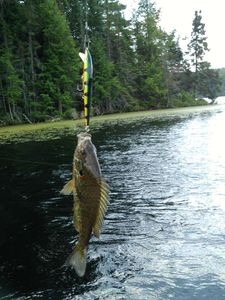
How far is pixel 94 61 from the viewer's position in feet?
166

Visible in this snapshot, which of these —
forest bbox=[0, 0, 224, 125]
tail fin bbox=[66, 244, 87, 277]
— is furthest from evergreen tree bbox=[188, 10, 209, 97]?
tail fin bbox=[66, 244, 87, 277]

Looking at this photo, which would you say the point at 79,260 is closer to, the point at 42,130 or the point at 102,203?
the point at 102,203

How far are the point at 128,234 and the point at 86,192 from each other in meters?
3.67

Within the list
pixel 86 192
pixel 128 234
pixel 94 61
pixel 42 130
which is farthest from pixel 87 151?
pixel 94 61

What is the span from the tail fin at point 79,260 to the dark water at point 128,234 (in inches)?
52.6

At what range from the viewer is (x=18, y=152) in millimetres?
17469

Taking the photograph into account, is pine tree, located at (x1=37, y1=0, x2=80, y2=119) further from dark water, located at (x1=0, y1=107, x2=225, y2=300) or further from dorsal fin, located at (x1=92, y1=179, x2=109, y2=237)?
dorsal fin, located at (x1=92, y1=179, x2=109, y2=237)

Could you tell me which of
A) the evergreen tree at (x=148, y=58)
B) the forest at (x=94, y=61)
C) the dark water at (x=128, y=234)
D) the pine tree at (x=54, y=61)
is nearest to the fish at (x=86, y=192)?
the dark water at (x=128, y=234)

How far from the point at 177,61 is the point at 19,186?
70888 mm

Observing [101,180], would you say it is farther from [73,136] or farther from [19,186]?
[73,136]

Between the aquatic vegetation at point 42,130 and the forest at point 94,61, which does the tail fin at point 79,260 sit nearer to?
the aquatic vegetation at point 42,130

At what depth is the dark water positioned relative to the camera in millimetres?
5066

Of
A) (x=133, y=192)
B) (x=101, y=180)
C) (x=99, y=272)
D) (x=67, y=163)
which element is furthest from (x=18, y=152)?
(x=101, y=180)

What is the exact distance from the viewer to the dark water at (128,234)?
507cm
